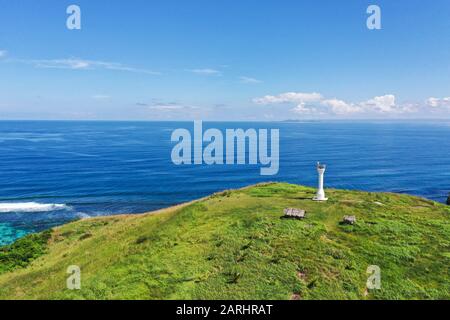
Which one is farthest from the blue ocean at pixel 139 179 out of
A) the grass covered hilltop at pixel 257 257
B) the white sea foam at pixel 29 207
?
the grass covered hilltop at pixel 257 257

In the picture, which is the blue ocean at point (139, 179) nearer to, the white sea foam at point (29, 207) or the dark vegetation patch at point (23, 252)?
the white sea foam at point (29, 207)

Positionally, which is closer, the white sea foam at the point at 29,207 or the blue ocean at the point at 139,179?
the white sea foam at the point at 29,207

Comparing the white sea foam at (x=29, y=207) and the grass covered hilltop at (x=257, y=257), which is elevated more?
the grass covered hilltop at (x=257, y=257)

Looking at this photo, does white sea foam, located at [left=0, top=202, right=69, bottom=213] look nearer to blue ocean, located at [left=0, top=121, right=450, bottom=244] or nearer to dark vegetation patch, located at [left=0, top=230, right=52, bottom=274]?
blue ocean, located at [left=0, top=121, right=450, bottom=244]

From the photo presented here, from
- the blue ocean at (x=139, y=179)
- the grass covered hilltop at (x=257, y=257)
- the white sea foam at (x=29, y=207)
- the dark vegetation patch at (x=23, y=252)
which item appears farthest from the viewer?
the blue ocean at (x=139, y=179)

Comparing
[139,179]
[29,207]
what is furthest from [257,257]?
[139,179]
